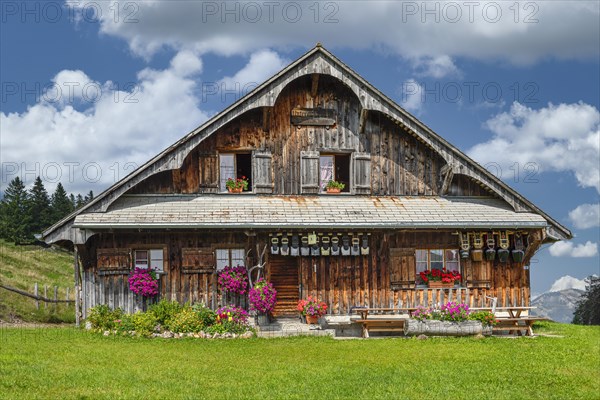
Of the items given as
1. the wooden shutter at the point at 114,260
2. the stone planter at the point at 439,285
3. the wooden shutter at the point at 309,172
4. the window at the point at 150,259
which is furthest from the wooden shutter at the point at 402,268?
the wooden shutter at the point at 114,260

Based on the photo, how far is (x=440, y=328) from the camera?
1867 centimetres

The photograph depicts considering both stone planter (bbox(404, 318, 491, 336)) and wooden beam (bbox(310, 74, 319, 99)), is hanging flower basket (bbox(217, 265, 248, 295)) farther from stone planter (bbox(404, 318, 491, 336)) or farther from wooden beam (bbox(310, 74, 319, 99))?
wooden beam (bbox(310, 74, 319, 99))

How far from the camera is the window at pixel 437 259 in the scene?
22219mm

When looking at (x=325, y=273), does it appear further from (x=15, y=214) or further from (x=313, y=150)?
(x=15, y=214)

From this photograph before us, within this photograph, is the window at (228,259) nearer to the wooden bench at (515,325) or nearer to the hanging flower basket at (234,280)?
the hanging flower basket at (234,280)

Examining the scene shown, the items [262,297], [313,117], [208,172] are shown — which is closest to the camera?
[262,297]

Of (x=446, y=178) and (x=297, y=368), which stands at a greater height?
(x=446, y=178)

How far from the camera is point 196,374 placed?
515 inches

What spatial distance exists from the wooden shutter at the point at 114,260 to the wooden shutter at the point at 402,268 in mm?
8721

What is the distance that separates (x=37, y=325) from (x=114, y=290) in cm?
420

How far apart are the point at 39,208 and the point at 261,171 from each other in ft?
162

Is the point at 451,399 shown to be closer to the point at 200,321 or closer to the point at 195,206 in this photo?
the point at 200,321

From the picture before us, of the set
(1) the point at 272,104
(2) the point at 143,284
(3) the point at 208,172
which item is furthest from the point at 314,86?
(2) the point at 143,284

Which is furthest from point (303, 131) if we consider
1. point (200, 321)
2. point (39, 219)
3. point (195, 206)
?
point (39, 219)
